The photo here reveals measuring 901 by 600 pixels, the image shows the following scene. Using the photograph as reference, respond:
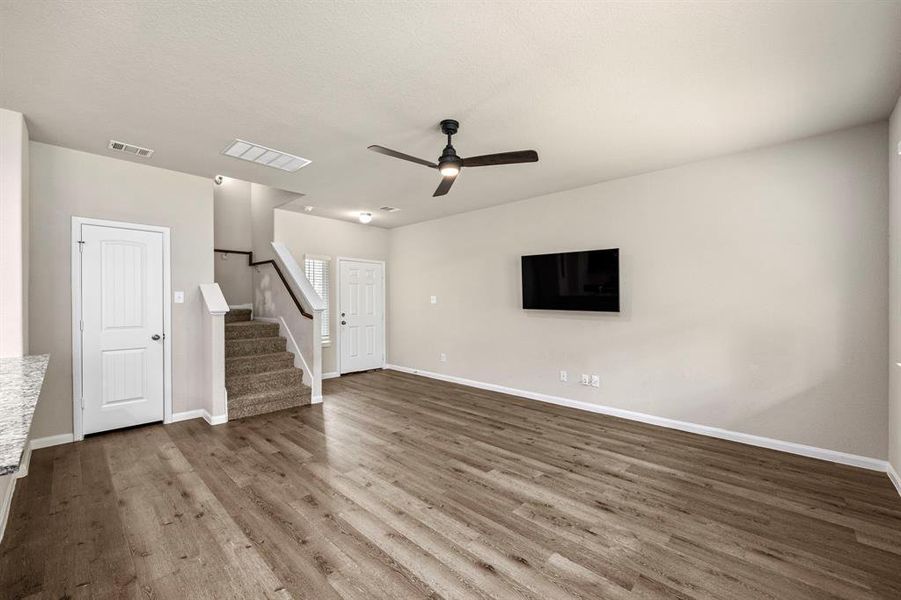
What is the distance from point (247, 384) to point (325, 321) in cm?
192

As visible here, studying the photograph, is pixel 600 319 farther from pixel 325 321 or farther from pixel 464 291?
pixel 325 321

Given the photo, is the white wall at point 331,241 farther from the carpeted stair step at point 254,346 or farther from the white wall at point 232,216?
the white wall at point 232,216

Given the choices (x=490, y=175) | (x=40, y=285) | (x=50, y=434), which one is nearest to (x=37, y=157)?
(x=40, y=285)

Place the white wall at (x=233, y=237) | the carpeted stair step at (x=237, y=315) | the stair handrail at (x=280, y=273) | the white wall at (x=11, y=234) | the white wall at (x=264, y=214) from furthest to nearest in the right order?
the white wall at (x=233, y=237), the carpeted stair step at (x=237, y=315), the white wall at (x=264, y=214), the stair handrail at (x=280, y=273), the white wall at (x=11, y=234)

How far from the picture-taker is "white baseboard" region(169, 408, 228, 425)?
13.7 feet

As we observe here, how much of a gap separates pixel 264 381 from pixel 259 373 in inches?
8.8

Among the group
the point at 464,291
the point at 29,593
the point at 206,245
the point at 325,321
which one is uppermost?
the point at 206,245

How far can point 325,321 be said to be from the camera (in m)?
6.43

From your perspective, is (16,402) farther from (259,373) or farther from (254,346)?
(254,346)

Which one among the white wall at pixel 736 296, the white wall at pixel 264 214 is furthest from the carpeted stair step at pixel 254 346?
the white wall at pixel 736 296

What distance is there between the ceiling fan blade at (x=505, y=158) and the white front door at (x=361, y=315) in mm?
4179

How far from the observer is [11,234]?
2871 mm

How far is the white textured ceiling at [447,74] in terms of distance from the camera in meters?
1.93

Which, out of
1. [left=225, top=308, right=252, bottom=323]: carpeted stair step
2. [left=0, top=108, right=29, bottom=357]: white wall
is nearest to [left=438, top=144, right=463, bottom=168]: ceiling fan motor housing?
[left=0, top=108, right=29, bottom=357]: white wall
